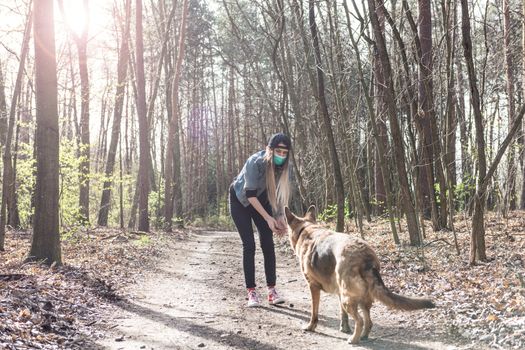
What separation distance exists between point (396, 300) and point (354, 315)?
528 mm

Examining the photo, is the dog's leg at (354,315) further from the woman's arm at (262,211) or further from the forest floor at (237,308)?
the woman's arm at (262,211)

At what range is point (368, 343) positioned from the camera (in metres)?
4.30

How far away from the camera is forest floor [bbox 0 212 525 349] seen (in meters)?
4.36

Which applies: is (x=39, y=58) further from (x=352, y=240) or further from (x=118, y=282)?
(x=352, y=240)

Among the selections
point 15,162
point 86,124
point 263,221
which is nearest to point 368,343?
point 263,221

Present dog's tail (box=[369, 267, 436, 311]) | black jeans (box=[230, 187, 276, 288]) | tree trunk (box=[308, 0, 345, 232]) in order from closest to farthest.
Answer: dog's tail (box=[369, 267, 436, 311]), black jeans (box=[230, 187, 276, 288]), tree trunk (box=[308, 0, 345, 232])

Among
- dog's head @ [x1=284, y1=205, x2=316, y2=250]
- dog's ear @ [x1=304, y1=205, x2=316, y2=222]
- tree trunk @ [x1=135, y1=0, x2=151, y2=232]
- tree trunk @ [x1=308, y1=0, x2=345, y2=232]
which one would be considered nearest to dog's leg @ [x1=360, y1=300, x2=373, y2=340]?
dog's head @ [x1=284, y1=205, x2=316, y2=250]

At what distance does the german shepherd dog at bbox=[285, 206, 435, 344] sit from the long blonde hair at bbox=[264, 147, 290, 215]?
1.02 metres

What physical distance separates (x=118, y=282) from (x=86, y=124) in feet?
44.3

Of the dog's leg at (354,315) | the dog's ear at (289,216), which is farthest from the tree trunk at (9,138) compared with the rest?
the dog's leg at (354,315)

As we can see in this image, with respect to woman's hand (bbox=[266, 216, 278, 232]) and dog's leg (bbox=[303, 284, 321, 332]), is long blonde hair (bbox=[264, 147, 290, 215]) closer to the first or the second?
woman's hand (bbox=[266, 216, 278, 232])

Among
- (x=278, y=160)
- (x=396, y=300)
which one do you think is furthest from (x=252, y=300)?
(x=396, y=300)

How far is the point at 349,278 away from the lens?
163 inches

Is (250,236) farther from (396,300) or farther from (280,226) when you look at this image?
(396,300)
